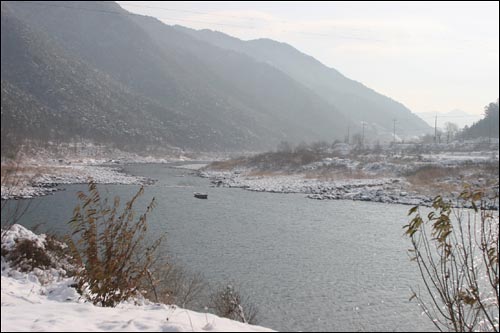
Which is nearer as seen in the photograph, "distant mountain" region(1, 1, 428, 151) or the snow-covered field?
the snow-covered field

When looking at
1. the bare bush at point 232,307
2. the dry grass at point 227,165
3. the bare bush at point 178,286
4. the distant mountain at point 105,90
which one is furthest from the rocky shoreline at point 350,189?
the distant mountain at point 105,90

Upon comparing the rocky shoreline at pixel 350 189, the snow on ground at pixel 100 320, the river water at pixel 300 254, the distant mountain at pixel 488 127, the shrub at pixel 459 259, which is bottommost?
the river water at pixel 300 254

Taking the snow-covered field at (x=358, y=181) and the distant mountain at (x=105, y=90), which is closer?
the snow-covered field at (x=358, y=181)

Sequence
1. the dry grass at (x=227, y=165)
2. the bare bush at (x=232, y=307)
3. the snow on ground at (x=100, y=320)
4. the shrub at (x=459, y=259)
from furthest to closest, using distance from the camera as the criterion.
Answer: the dry grass at (x=227, y=165)
the bare bush at (x=232, y=307)
the snow on ground at (x=100, y=320)
the shrub at (x=459, y=259)

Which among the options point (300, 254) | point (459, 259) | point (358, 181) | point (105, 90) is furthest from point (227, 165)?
point (105, 90)

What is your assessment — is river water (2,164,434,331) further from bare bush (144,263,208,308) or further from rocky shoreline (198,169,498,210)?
rocky shoreline (198,169,498,210)

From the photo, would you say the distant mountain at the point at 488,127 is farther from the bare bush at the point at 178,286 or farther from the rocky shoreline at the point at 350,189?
the bare bush at the point at 178,286

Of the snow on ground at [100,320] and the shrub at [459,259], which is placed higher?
the shrub at [459,259]

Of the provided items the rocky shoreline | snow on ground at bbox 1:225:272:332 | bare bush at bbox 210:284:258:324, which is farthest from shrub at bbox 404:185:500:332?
the rocky shoreline

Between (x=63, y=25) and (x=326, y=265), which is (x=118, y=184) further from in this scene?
(x=63, y=25)

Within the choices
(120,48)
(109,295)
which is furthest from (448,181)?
(120,48)
